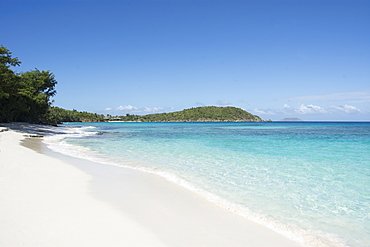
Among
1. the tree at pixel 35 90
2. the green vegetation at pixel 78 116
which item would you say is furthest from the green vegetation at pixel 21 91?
the green vegetation at pixel 78 116

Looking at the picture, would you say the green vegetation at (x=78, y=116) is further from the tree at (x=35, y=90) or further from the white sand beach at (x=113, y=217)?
the white sand beach at (x=113, y=217)

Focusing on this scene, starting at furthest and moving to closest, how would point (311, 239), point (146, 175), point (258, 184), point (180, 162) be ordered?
point (180, 162)
point (146, 175)
point (258, 184)
point (311, 239)

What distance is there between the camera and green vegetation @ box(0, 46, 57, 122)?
31.0m

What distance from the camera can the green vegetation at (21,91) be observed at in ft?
102

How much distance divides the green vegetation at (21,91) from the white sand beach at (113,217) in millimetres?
28460

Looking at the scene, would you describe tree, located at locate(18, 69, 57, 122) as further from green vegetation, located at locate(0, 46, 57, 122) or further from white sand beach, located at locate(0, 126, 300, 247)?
white sand beach, located at locate(0, 126, 300, 247)

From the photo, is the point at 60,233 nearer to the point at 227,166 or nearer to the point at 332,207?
the point at 332,207

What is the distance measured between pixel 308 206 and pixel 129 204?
416 cm

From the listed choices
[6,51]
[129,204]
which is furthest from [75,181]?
[6,51]

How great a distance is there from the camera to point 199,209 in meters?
5.66

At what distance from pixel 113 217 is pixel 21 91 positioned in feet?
139

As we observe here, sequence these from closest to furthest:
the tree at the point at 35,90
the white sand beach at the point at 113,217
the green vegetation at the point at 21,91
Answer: the white sand beach at the point at 113,217 → the green vegetation at the point at 21,91 → the tree at the point at 35,90

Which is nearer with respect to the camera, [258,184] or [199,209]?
[199,209]

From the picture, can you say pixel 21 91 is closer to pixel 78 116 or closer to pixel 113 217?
pixel 113 217
